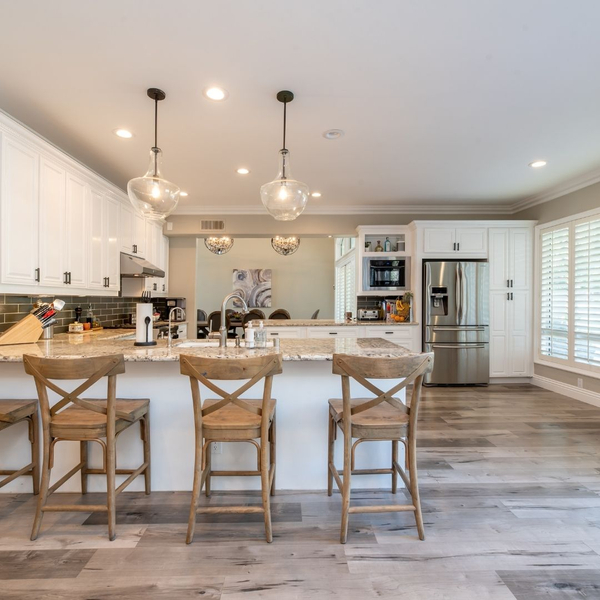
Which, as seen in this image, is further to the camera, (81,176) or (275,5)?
(81,176)

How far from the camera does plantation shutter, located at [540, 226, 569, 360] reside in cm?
453

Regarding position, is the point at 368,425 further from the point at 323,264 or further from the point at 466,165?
the point at 323,264

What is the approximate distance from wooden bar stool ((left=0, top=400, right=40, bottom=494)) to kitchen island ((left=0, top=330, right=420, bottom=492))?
0.29 ft

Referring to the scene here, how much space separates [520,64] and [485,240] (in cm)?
332

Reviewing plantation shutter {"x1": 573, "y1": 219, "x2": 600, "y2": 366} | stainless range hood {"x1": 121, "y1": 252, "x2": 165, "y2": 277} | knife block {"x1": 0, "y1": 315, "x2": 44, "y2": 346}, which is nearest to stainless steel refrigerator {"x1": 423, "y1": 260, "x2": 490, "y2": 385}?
plantation shutter {"x1": 573, "y1": 219, "x2": 600, "y2": 366}

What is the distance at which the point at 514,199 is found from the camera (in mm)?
5113

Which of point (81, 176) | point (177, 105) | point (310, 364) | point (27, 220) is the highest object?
point (177, 105)

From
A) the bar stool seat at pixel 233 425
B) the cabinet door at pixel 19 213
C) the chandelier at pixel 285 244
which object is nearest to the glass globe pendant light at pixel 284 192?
the bar stool seat at pixel 233 425

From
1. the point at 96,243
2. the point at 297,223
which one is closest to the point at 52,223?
the point at 96,243

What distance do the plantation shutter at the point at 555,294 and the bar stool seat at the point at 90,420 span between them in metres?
4.84

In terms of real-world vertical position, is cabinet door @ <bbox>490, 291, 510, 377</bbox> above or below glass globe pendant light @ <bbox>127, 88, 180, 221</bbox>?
below

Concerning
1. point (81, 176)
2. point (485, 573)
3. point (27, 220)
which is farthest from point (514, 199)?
point (27, 220)

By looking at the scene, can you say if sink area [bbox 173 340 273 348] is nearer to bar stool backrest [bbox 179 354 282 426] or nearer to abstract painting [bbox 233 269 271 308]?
bar stool backrest [bbox 179 354 282 426]

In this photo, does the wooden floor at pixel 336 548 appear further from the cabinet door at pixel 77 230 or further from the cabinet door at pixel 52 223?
the cabinet door at pixel 77 230
